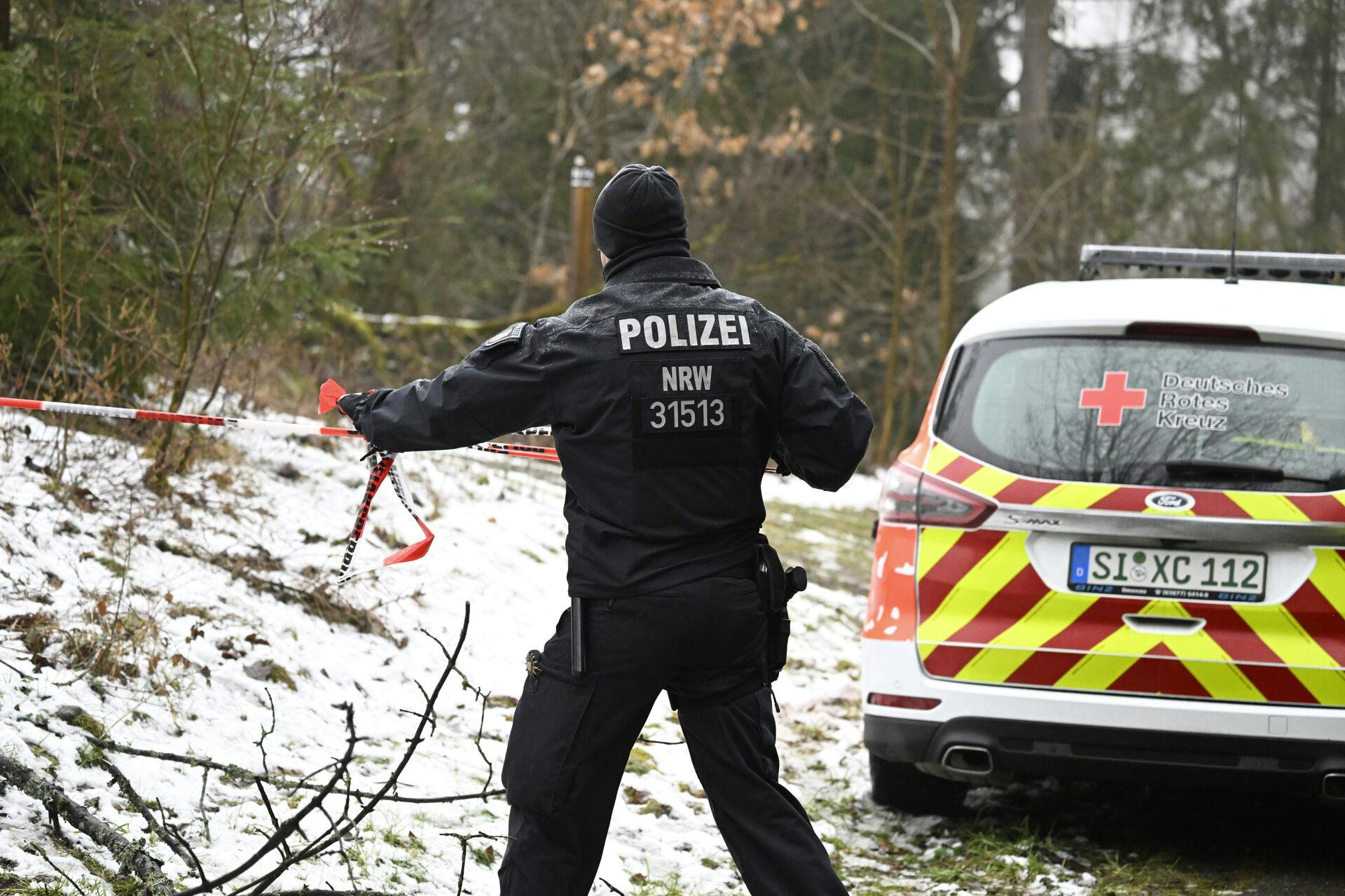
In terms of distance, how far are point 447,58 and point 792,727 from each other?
14443mm

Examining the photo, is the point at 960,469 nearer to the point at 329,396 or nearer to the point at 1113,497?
the point at 1113,497

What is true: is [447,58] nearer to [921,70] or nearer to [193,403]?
[921,70]

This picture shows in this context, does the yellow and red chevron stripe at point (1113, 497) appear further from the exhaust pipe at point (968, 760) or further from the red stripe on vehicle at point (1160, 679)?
the exhaust pipe at point (968, 760)

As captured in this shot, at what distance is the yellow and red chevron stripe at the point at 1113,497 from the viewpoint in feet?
13.5

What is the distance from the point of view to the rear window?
4.22 metres

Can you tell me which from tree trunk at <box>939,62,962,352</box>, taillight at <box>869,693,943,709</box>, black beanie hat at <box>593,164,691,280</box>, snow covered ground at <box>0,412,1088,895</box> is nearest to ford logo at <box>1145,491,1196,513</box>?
taillight at <box>869,693,943,709</box>

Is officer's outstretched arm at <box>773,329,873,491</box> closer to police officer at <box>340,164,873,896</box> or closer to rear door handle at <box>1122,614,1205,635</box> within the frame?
police officer at <box>340,164,873,896</box>

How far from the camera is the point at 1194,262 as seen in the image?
5926 millimetres

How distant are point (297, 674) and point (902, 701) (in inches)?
82.3

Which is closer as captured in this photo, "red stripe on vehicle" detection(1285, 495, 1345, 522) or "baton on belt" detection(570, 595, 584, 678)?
"baton on belt" detection(570, 595, 584, 678)

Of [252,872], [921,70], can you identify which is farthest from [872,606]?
[921,70]

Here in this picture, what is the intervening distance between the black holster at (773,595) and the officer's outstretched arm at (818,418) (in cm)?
20

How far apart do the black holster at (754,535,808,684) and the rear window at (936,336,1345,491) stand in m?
1.37

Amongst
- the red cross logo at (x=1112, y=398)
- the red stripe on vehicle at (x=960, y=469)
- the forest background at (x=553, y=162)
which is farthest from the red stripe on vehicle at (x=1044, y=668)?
the forest background at (x=553, y=162)
